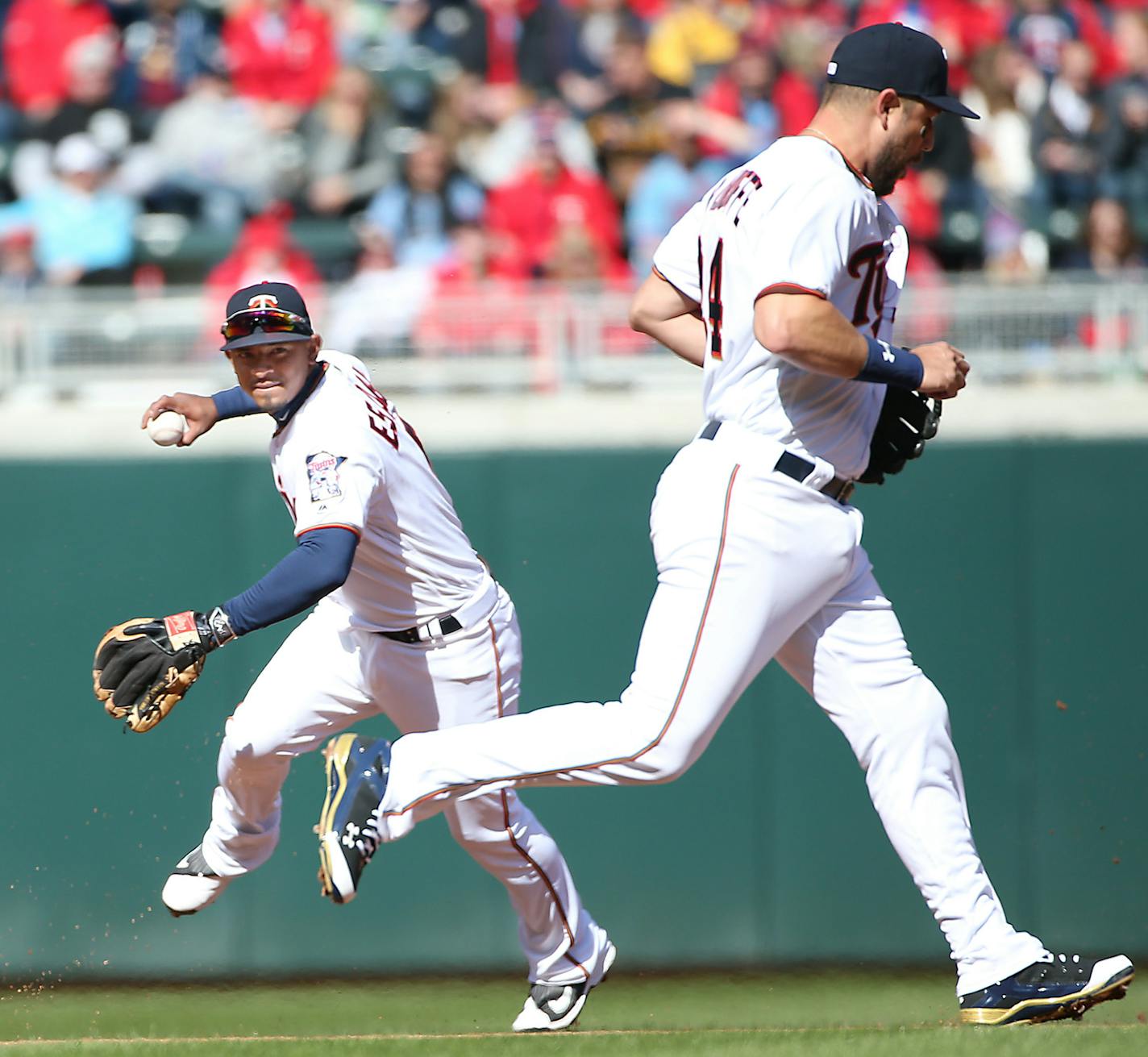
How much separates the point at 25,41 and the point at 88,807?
184 inches

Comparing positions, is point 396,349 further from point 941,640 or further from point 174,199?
point 174,199

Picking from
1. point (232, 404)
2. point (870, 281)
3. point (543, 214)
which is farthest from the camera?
point (543, 214)

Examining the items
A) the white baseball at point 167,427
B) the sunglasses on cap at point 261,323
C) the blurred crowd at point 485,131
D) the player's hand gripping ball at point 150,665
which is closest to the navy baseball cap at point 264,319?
the sunglasses on cap at point 261,323

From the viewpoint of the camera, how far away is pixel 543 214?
7445mm

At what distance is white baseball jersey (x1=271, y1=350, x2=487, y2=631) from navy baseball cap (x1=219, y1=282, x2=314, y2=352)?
0.58ft

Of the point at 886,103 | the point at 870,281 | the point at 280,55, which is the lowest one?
the point at 870,281

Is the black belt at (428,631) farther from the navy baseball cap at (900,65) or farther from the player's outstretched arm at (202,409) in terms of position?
the navy baseball cap at (900,65)

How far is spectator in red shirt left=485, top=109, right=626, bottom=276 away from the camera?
24.0ft

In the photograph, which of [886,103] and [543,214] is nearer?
[886,103]

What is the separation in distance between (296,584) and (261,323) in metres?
0.68

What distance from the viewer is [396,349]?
5602 mm

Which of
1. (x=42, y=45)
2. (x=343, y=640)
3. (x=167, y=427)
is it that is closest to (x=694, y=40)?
(x=42, y=45)

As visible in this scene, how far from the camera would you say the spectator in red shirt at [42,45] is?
847cm

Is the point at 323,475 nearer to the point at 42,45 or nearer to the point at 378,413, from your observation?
the point at 378,413
